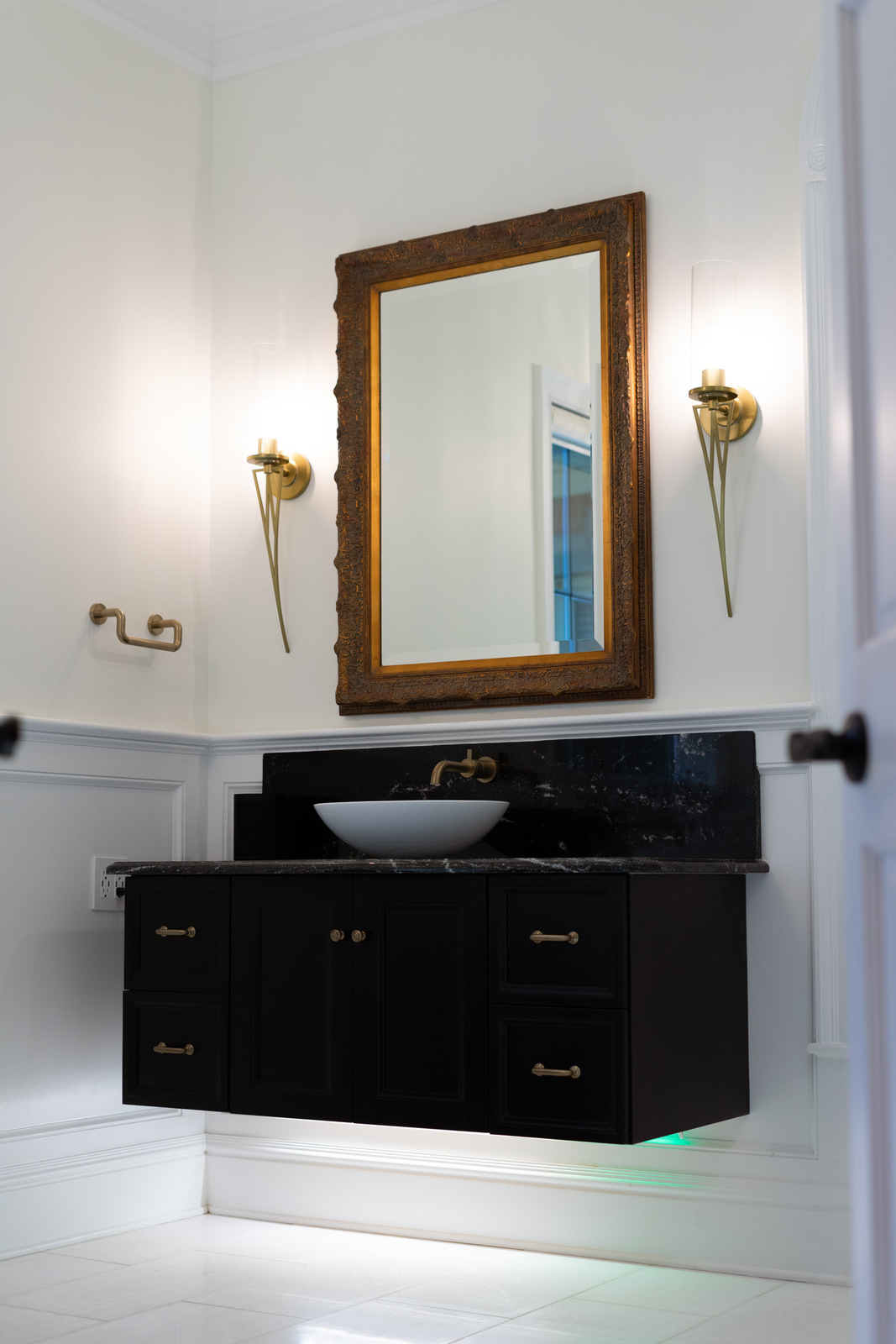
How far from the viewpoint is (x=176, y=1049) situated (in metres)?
2.47

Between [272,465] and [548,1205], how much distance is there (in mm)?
1615

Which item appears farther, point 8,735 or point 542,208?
point 542,208

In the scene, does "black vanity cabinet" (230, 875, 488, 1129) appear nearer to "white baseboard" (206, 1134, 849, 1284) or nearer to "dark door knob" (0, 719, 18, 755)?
"white baseboard" (206, 1134, 849, 1284)

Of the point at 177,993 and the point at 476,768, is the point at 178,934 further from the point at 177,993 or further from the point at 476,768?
→ the point at 476,768

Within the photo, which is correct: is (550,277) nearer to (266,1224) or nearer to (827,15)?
(827,15)

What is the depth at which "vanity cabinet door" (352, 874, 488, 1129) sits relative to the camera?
7.11 feet

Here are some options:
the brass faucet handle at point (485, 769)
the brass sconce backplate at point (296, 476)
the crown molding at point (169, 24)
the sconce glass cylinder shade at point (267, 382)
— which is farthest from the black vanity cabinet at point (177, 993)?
the crown molding at point (169, 24)

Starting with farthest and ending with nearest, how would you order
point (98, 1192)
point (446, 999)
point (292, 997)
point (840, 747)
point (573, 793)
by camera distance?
point (98, 1192), point (573, 793), point (292, 997), point (446, 999), point (840, 747)

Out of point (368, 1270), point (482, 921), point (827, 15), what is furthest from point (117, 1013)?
point (827, 15)

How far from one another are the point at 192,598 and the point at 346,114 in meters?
1.13

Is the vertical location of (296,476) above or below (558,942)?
above

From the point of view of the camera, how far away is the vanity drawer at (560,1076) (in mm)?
2039

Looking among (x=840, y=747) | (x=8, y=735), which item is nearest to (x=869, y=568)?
(x=840, y=747)

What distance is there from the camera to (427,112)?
9.66 ft
